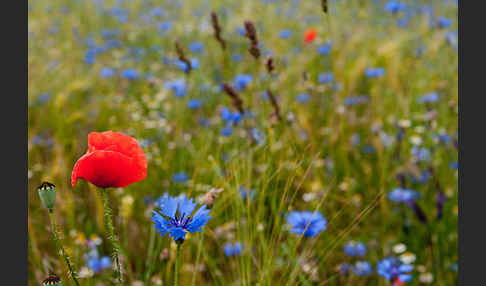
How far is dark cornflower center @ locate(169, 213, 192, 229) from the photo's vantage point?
1.98ft

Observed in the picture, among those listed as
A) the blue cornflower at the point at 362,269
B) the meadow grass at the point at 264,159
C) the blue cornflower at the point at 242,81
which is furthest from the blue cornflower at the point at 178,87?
the blue cornflower at the point at 362,269

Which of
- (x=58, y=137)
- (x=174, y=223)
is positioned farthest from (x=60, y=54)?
(x=174, y=223)

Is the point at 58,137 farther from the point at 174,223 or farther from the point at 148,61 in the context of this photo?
the point at 148,61

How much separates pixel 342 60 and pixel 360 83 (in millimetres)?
210

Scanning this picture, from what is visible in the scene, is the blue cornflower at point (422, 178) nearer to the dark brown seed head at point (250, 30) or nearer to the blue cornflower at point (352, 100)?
the blue cornflower at point (352, 100)

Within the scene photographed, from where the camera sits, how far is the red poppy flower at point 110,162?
581mm

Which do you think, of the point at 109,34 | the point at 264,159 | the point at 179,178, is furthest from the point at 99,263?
the point at 109,34

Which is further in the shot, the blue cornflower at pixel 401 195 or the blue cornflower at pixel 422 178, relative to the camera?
the blue cornflower at pixel 422 178

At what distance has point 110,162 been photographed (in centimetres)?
58

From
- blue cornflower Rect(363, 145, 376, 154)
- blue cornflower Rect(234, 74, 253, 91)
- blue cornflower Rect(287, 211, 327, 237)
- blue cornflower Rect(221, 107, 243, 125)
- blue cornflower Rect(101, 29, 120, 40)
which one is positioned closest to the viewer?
blue cornflower Rect(287, 211, 327, 237)

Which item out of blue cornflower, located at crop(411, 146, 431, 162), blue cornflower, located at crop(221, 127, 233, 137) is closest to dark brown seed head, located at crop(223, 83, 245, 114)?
blue cornflower, located at crop(221, 127, 233, 137)

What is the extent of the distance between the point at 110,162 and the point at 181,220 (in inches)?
4.7

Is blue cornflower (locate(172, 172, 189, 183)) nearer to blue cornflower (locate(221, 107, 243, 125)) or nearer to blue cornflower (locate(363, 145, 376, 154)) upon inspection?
blue cornflower (locate(221, 107, 243, 125))

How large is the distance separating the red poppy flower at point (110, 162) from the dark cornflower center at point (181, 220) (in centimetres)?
7
